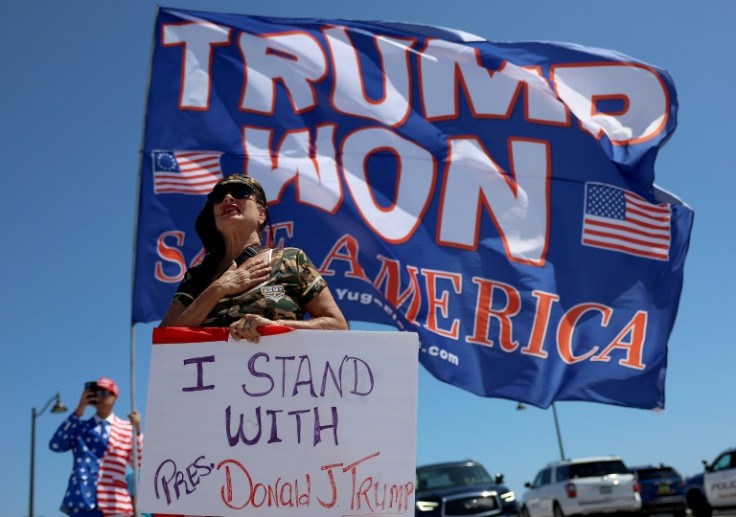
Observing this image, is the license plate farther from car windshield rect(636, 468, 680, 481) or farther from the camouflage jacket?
the camouflage jacket

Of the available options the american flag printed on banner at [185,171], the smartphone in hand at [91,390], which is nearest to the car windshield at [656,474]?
the american flag printed on banner at [185,171]

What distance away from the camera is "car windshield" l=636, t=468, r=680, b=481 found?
22.0 m

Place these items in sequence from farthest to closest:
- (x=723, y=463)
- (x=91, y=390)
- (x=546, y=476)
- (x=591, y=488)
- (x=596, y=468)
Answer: (x=546, y=476), (x=596, y=468), (x=591, y=488), (x=723, y=463), (x=91, y=390)

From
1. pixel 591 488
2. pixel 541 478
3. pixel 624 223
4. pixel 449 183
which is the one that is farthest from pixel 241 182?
pixel 541 478

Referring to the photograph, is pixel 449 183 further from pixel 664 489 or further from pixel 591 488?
pixel 664 489

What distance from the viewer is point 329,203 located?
24.3ft

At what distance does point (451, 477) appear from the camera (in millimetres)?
16172

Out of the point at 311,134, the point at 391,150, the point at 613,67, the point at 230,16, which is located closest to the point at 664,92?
the point at 613,67

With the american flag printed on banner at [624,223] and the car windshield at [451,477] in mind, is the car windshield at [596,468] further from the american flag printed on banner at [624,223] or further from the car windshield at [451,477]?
the american flag printed on banner at [624,223]

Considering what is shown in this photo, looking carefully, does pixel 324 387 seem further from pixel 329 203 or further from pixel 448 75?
pixel 448 75

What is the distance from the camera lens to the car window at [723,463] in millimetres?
18859

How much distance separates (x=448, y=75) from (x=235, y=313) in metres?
6.02

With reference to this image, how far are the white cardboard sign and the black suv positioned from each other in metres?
12.3

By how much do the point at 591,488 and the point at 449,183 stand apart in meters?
13.7
